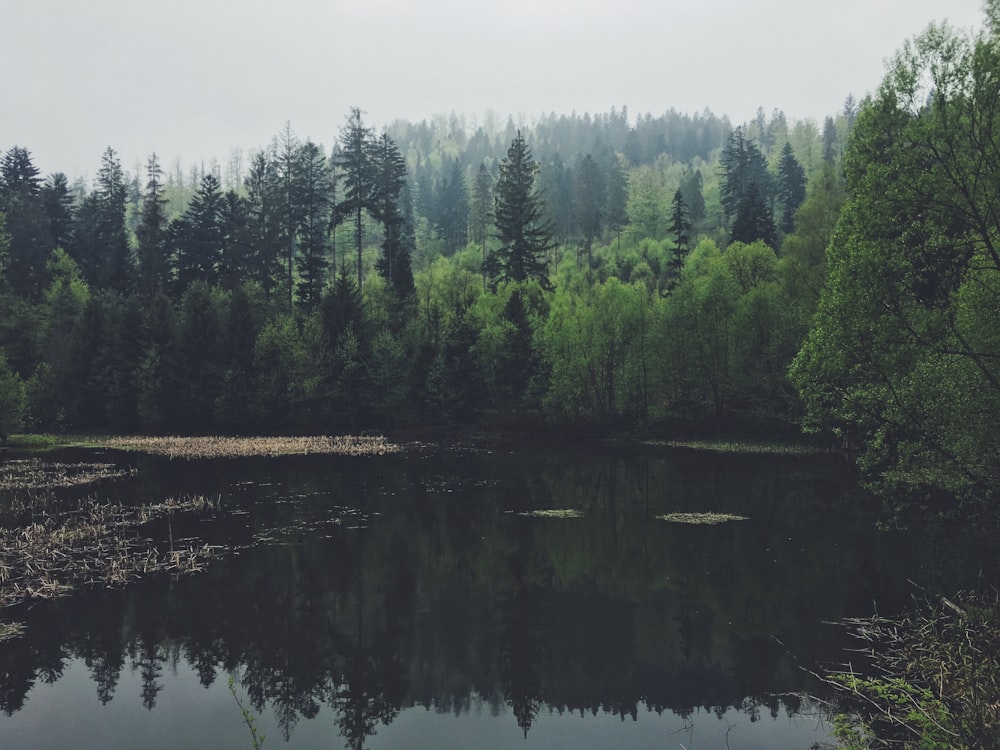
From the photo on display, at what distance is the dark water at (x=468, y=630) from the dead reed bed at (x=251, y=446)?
75.0 ft

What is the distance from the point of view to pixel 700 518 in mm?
33219

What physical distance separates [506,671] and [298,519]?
18728 millimetres

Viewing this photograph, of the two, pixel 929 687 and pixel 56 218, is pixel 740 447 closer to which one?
pixel 929 687

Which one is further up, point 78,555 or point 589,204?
point 589,204

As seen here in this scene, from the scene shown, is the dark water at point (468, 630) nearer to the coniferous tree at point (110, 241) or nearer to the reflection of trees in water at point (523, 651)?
the reflection of trees in water at point (523, 651)

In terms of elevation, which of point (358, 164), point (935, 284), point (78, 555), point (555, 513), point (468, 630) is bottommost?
A: point (468, 630)

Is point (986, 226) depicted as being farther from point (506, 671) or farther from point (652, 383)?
point (652, 383)

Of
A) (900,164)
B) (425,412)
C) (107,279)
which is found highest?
(107,279)

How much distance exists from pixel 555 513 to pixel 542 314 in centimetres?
5336

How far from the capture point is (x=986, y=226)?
2042 cm

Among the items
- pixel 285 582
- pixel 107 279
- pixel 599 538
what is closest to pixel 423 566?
pixel 285 582

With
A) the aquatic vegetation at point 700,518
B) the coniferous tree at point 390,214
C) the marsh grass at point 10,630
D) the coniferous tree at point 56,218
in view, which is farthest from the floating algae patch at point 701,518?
the coniferous tree at point 56,218

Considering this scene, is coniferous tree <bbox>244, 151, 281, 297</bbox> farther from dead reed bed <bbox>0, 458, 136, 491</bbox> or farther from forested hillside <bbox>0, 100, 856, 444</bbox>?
dead reed bed <bbox>0, 458, 136, 491</bbox>

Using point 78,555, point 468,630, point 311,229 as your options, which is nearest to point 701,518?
point 468,630
